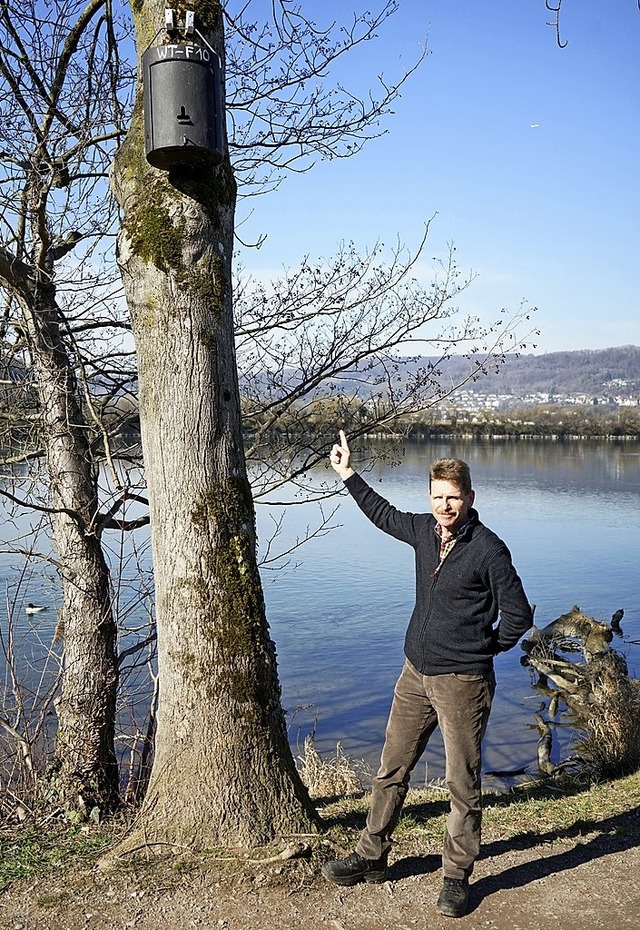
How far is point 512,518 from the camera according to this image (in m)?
28.5

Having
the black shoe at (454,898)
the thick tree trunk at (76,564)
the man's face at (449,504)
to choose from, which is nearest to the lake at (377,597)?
the thick tree trunk at (76,564)

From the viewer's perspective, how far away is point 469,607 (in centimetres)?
390

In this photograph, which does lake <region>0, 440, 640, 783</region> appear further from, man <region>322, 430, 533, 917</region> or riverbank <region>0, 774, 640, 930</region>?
man <region>322, 430, 533, 917</region>

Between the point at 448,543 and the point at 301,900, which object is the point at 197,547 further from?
the point at 301,900

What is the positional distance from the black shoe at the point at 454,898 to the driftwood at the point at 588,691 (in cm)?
402

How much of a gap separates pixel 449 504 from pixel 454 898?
165cm

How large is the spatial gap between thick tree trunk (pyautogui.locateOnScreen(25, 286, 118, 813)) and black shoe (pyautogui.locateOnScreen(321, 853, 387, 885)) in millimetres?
2887

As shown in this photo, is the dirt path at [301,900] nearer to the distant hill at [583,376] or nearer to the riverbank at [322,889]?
the riverbank at [322,889]

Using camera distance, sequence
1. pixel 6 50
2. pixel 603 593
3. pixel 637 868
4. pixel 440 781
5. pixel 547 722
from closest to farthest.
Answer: pixel 637 868, pixel 6 50, pixel 440 781, pixel 547 722, pixel 603 593

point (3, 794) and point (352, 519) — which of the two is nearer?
point (3, 794)

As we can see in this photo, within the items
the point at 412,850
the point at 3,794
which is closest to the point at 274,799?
the point at 412,850

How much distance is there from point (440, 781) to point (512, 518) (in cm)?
2047

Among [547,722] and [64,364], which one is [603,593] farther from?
[64,364]

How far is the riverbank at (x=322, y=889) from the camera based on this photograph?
3693mm
